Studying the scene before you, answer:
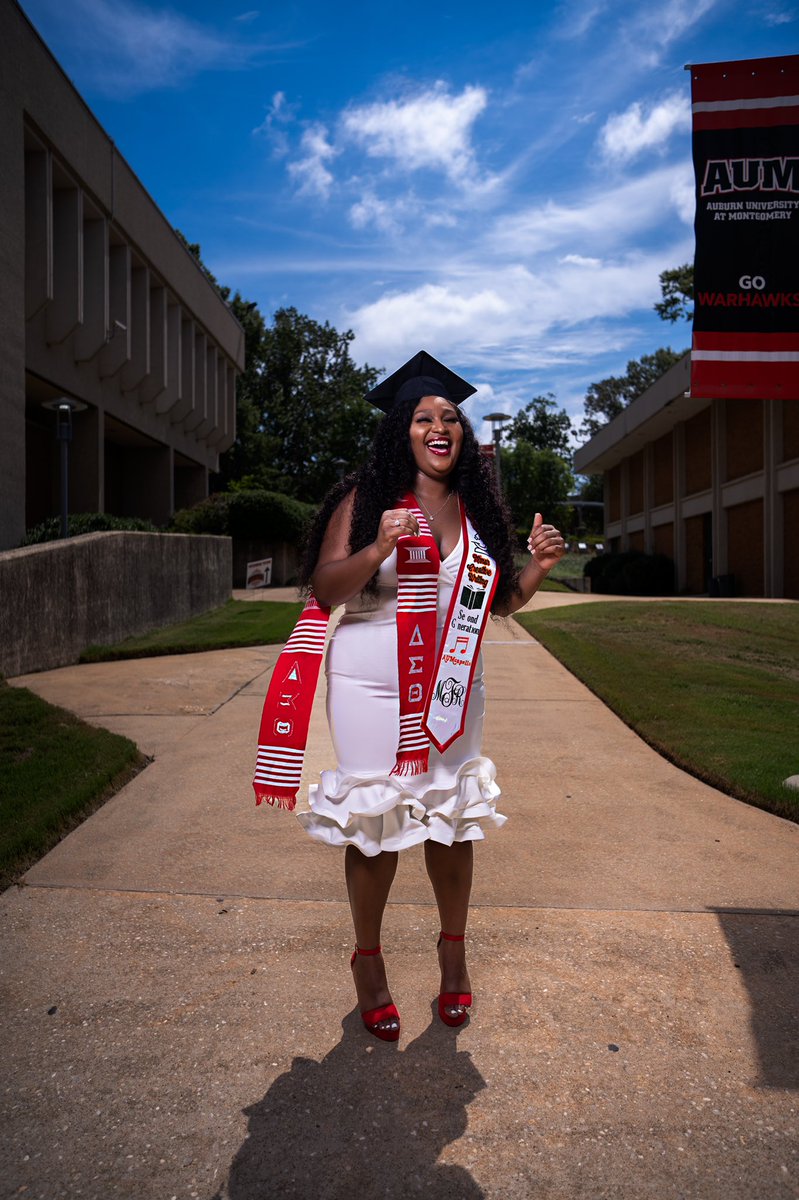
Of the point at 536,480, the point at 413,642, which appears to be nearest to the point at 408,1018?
the point at 413,642

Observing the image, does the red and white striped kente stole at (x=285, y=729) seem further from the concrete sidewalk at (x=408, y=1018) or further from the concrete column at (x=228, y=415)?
the concrete column at (x=228, y=415)

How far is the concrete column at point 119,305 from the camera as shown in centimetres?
2108

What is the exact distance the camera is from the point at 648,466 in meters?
33.6

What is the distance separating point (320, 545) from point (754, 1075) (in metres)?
1.93

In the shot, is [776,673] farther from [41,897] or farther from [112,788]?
[41,897]

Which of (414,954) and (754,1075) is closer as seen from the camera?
(754,1075)

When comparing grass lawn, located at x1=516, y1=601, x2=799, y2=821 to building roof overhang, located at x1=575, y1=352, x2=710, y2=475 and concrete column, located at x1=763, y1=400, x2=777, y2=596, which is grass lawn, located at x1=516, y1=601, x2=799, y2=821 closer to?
concrete column, located at x1=763, y1=400, x2=777, y2=596

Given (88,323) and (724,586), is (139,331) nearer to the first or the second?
(88,323)

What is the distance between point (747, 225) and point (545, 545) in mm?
3417

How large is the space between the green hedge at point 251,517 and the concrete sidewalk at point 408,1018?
841 inches

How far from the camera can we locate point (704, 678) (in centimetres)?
921

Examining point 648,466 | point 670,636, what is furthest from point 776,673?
point 648,466

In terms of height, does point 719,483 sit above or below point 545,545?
above

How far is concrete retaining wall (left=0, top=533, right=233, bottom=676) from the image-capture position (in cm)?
916
